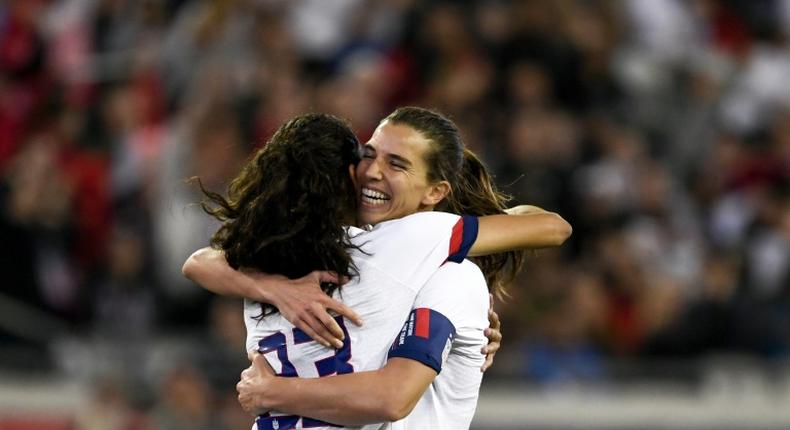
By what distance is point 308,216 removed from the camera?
12.5ft

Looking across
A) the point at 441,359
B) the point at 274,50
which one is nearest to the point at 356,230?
the point at 441,359

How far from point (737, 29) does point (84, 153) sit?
5.01 m

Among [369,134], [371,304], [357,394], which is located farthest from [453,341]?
[369,134]

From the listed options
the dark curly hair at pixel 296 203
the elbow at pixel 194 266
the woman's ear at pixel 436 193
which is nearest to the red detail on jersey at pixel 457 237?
the woman's ear at pixel 436 193

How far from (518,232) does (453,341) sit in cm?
40

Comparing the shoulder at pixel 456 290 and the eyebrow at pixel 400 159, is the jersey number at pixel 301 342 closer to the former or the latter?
the shoulder at pixel 456 290

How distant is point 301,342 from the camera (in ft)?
12.6

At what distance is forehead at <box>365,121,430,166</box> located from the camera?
4.05m

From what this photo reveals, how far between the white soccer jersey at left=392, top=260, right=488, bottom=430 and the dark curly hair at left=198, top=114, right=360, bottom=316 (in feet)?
0.75

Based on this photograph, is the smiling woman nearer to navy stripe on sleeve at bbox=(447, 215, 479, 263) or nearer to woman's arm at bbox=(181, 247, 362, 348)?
navy stripe on sleeve at bbox=(447, 215, 479, 263)

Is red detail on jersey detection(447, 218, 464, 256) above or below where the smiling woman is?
below

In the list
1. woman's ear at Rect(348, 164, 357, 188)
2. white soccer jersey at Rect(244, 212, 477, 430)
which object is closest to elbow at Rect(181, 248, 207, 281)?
white soccer jersey at Rect(244, 212, 477, 430)

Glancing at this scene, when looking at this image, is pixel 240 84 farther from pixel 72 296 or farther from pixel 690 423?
pixel 690 423

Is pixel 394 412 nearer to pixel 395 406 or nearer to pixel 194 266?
pixel 395 406
